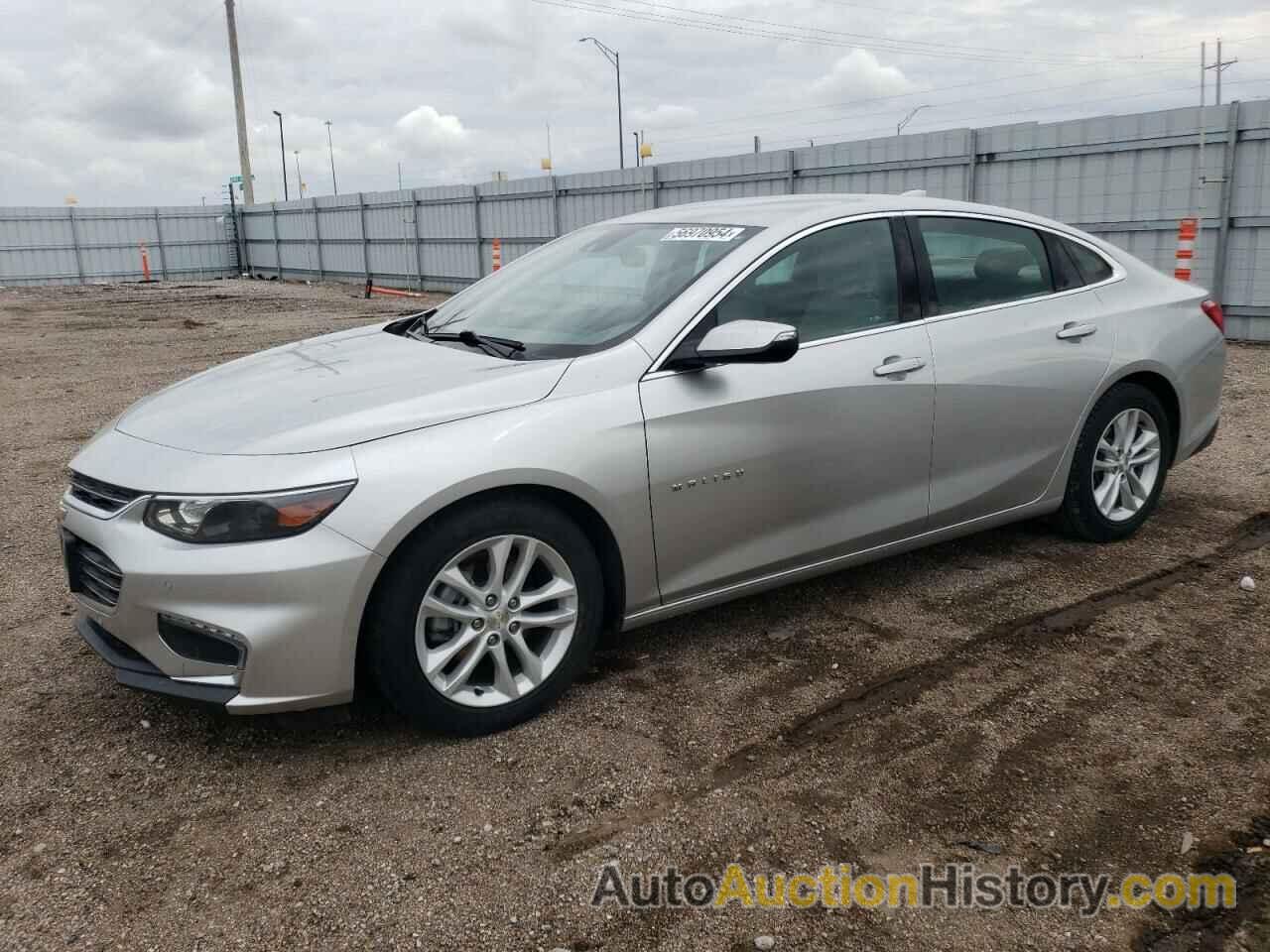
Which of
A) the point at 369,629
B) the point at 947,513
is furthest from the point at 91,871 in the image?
the point at 947,513

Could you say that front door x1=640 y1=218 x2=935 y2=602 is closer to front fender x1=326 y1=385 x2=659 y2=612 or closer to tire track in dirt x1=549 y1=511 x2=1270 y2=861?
front fender x1=326 y1=385 x2=659 y2=612

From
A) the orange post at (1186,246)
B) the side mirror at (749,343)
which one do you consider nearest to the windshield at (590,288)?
the side mirror at (749,343)

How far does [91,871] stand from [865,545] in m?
2.73

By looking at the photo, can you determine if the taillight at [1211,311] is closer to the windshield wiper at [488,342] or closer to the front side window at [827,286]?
the front side window at [827,286]

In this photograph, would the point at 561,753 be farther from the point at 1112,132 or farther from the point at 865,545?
the point at 1112,132

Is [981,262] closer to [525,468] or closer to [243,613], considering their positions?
[525,468]

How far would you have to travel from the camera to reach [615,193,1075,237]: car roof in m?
3.96

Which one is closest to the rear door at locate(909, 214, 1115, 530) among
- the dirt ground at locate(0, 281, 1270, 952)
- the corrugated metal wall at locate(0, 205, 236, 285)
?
the dirt ground at locate(0, 281, 1270, 952)

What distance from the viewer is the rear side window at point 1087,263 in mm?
4691

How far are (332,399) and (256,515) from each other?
54cm

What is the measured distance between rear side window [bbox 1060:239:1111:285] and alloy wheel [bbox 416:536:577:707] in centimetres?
289

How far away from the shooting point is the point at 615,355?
3.41 metres

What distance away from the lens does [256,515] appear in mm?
2848

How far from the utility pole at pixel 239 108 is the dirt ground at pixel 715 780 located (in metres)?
37.3
